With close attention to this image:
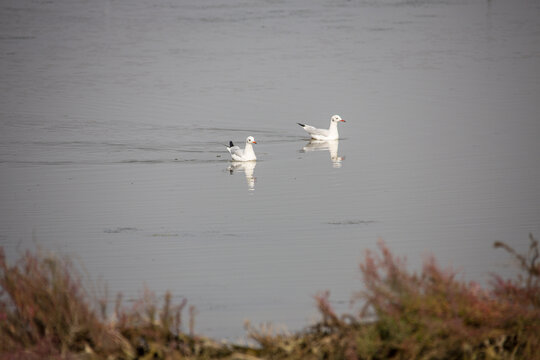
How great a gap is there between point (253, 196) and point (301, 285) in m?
4.73

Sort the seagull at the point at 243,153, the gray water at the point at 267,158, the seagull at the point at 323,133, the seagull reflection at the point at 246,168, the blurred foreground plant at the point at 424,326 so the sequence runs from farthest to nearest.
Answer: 1. the seagull at the point at 323,133
2. the seagull at the point at 243,153
3. the seagull reflection at the point at 246,168
4. the gray water at the point at 267,158
5. the blurred foreground plant at the point at 424,326

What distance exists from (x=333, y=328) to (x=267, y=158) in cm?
1121

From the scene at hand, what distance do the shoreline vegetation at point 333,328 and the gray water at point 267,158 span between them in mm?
1654

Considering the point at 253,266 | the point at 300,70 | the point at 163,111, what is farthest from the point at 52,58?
the point at 253,266

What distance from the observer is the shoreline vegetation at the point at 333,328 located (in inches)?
211

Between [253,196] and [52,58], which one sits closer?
[253,196]

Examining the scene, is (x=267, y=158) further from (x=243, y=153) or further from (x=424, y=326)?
(x=424, y=326)

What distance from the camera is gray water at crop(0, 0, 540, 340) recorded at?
936 cm

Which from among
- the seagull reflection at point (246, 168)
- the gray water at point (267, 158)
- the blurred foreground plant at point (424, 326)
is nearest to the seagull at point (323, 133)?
the gray water at point (267, 158)

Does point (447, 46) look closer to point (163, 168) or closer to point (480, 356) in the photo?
point (163, 168)

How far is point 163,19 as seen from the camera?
45250mm

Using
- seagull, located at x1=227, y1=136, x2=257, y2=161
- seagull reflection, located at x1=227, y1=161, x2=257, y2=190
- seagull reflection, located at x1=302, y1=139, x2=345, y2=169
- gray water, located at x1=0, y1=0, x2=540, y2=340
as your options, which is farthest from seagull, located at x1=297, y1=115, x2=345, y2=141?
seagull reflection, located at x1=227, y1=161, x2=257, y2=190

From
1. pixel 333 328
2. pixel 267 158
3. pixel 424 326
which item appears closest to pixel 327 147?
pixel 267 158

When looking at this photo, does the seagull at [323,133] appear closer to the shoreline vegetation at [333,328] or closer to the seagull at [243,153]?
the seagull at [243,153]
